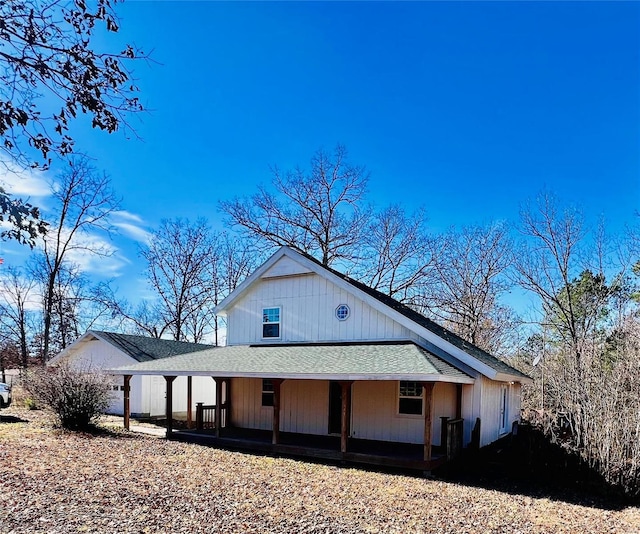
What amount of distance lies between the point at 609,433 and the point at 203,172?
16.4 m

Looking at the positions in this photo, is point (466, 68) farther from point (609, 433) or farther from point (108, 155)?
point (108, 155)

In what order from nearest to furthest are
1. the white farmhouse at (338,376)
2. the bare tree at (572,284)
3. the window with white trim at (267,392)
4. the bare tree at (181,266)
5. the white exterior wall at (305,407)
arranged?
the white farmhouse at (338,376) → the white exterior wall at (305,407) → the window with white trim at (267,392) → the bare tree at (572,284) → the bare tree at (181,266)

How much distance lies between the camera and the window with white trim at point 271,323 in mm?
15312

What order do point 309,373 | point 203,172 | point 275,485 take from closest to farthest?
point 275,485, point 309,373, point 203,172

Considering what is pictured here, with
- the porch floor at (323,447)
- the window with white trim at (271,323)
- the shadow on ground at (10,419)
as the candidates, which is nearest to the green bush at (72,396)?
the porch floor at (323,447)

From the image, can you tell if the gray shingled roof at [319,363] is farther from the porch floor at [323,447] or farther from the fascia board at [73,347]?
the fascia board at [73,347]

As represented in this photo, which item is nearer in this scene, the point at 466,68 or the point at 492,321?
the point at 466,68

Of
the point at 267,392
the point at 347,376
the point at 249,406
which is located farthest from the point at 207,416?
the point at 347,376

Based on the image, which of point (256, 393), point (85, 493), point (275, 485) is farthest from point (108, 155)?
point (256, 393)

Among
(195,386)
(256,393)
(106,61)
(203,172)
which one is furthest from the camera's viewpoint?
(195,386)

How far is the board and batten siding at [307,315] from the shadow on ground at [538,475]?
3523mm

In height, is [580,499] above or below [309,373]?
below

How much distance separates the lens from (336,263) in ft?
93.1

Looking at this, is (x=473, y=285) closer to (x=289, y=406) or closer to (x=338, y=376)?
(x=289, y=406)
